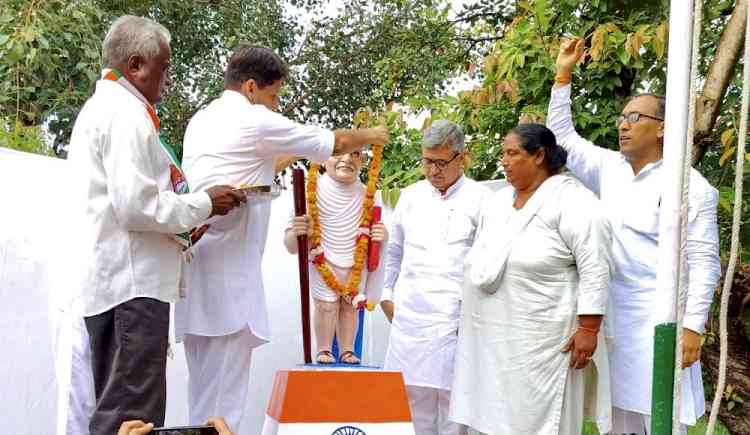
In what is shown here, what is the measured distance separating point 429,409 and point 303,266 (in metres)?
1.15

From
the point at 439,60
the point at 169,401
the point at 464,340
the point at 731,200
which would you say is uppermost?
the point at 439,60

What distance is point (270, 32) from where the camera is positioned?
44.7 ft

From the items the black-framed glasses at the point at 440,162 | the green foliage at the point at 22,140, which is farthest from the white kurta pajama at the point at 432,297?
the green foliage at the point at 22,140

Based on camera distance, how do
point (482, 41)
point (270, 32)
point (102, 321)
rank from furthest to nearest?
point (270, 32), point (482, 41), point (102, 321)

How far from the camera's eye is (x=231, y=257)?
13.8ft

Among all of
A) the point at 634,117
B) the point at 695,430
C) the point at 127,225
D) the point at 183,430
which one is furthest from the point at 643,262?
Result: the point at 695,430

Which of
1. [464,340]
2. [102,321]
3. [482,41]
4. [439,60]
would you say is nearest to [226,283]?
[102,321]

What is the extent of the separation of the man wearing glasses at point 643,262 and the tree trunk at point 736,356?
64.0 inches

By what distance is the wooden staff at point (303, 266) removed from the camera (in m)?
4.48

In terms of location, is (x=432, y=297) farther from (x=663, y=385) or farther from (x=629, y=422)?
(x=663, y=385)

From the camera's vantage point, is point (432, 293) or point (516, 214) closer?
point (516, 214)

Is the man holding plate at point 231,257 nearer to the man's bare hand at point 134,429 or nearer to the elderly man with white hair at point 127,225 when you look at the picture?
the elderly man with white hair at point 127,225

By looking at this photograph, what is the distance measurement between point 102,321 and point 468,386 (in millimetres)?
1776

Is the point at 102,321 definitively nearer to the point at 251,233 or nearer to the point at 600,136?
the point at 251,233
